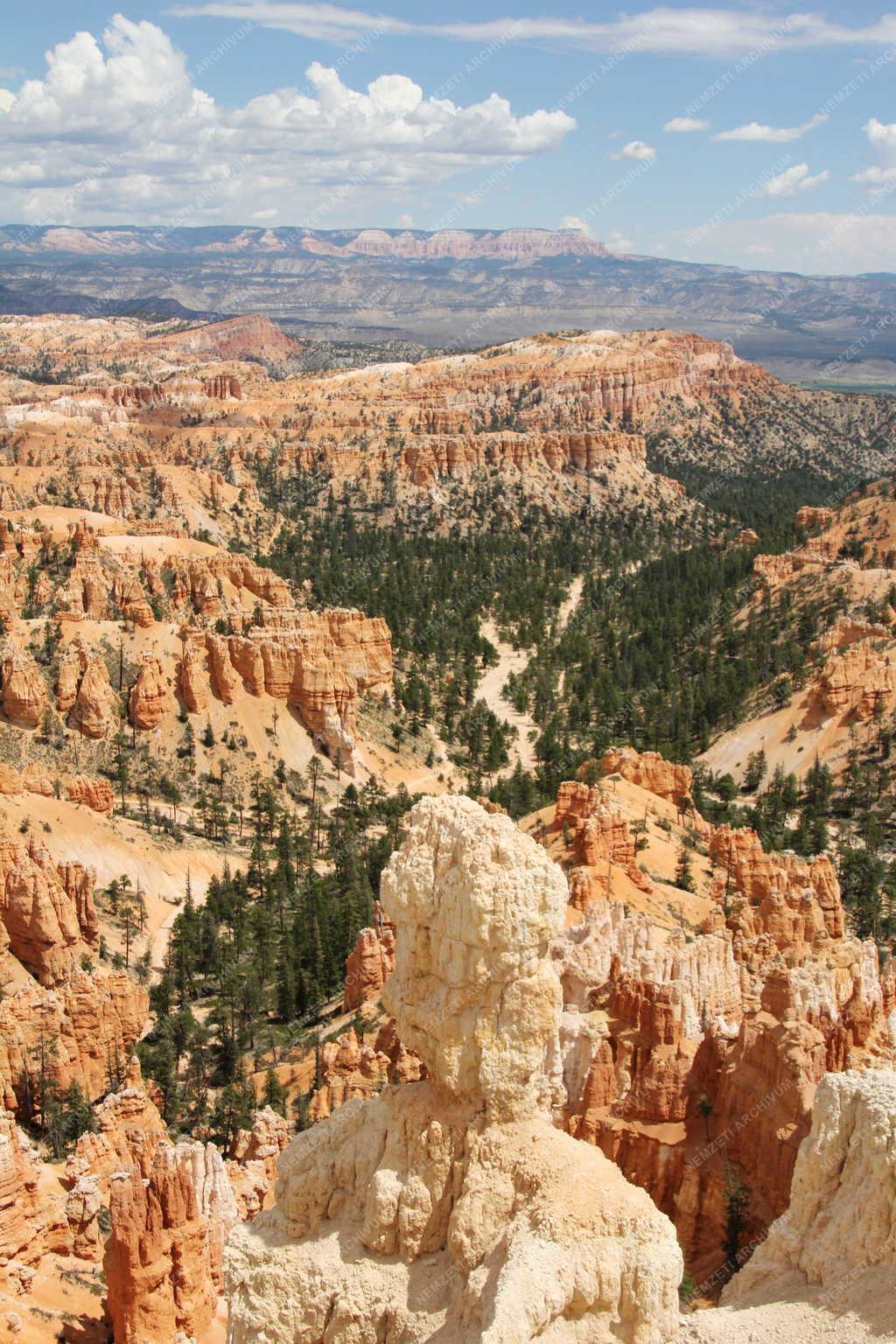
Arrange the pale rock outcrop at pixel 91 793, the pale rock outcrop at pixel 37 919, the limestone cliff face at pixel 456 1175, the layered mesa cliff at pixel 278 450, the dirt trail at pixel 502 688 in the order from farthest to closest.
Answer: the layered mesa cliff at pixel 278 450 < the dirt trail at pixel 502 688 < the pale rock outcrop at pixel 91 793 < the pale rock outcrop at pixel 37 919 < the limestone cliff face at pixel 456 1175

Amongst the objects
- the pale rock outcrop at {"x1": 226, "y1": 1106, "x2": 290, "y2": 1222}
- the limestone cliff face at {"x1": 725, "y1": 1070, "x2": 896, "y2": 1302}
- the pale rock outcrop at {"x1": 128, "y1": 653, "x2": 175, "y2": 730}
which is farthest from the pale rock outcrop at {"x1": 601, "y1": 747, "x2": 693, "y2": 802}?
the limestone cliff face at {"x1": 725, "y1": 1070, "x2": 896, "y2": 1302}

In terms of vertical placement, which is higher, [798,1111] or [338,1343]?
[338,1343]

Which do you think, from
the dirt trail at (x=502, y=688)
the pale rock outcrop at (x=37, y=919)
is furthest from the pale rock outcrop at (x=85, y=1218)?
the dirt trail at (x=502, y=688)

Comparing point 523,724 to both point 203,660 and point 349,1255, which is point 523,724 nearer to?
point 203,660

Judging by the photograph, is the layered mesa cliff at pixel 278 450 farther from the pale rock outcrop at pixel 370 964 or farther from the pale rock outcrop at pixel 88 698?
the pale rock outcrop at pixel 370 964

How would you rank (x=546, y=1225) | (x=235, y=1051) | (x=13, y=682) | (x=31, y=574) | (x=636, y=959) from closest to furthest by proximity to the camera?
(x=546, y=1225) < (x=636, y=959) < (x=235, y=1051) < (x=13, y=682) < (x=31, y=574)

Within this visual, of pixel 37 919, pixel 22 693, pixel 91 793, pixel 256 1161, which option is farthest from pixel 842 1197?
pixel 22 693

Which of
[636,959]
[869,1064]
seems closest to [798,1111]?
[869,1064]
